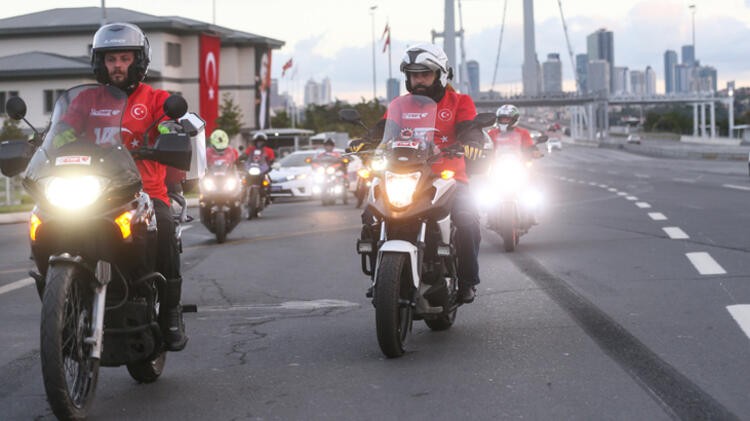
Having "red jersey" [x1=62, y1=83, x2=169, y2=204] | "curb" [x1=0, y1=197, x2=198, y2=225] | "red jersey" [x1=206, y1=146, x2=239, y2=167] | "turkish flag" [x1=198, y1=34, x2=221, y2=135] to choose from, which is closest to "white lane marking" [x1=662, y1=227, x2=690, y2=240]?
"red jersey" [x1=206, y1=146, x2=239, y2=167]

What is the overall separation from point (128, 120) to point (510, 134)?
903cm

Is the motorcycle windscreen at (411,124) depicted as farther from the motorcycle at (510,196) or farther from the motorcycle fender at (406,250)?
the motorcycle at (510,196)

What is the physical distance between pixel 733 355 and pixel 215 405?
8.81ft

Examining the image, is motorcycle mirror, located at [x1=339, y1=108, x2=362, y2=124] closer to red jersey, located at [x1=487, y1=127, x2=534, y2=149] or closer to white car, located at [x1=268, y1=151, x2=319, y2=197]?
red jersey, located at [x1=487, y1=127, x2=534, y2=149]

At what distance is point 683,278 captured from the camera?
396 inches

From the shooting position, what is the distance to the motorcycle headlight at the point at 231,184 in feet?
56.0

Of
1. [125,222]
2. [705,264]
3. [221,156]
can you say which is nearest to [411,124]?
[125,222]

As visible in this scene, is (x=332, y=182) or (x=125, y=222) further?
(x=332, y=182)

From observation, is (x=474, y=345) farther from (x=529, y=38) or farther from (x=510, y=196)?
(x=529, y=38)

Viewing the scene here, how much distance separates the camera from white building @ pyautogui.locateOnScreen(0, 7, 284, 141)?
69.9 meters

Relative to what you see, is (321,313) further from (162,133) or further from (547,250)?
(547,250)

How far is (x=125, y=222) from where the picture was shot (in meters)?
5.21

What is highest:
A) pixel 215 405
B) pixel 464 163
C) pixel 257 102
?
pixel 257 102

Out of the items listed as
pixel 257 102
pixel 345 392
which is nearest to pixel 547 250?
pixel 345 392
